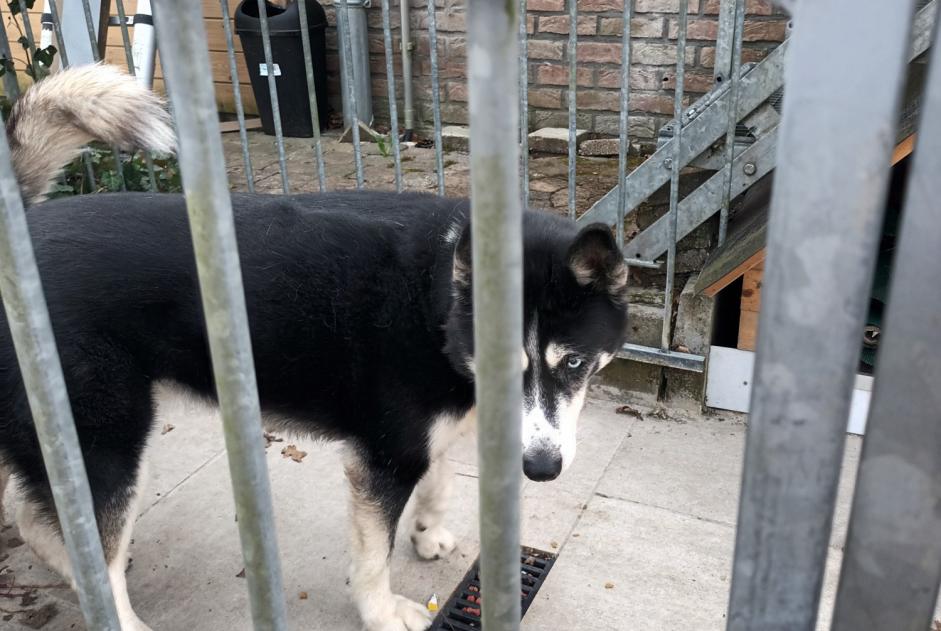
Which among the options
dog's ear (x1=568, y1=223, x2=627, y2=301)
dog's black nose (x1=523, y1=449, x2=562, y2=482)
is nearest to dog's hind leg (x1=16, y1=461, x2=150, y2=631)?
dog's black nose (x1=523, y1=449, x2=562, y2=482)

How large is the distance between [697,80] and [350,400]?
4.26 metres

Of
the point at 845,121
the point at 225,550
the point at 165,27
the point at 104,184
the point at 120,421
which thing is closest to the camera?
the point at 845,121

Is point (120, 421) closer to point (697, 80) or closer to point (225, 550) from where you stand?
point (225, 550)

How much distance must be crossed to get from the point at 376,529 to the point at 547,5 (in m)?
4.73

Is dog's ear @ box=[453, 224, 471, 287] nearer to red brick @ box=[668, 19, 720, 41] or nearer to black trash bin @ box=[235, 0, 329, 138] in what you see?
red brick @ box=[668, 19, 720, 41]

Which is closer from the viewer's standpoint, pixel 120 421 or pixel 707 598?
pixel 120 421

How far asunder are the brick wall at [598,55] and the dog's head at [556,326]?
3818 mm

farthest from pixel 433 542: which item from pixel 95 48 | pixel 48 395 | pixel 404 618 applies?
pixel 95 48

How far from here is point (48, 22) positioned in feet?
16.0

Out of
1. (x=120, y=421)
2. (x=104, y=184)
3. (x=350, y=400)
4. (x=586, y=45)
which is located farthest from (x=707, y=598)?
(x=586, y=45)

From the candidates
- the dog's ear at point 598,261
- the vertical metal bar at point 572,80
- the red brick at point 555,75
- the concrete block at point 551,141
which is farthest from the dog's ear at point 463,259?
the red brick at point 555,75

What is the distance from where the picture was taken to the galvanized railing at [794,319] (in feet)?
2.23

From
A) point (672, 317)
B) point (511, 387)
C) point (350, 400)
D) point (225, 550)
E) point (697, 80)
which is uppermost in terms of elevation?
point (511, 387)

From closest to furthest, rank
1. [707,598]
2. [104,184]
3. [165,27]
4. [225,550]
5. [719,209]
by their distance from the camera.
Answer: [165,27] < [707,598] < [225,550] < [719,209] < [104,184]
